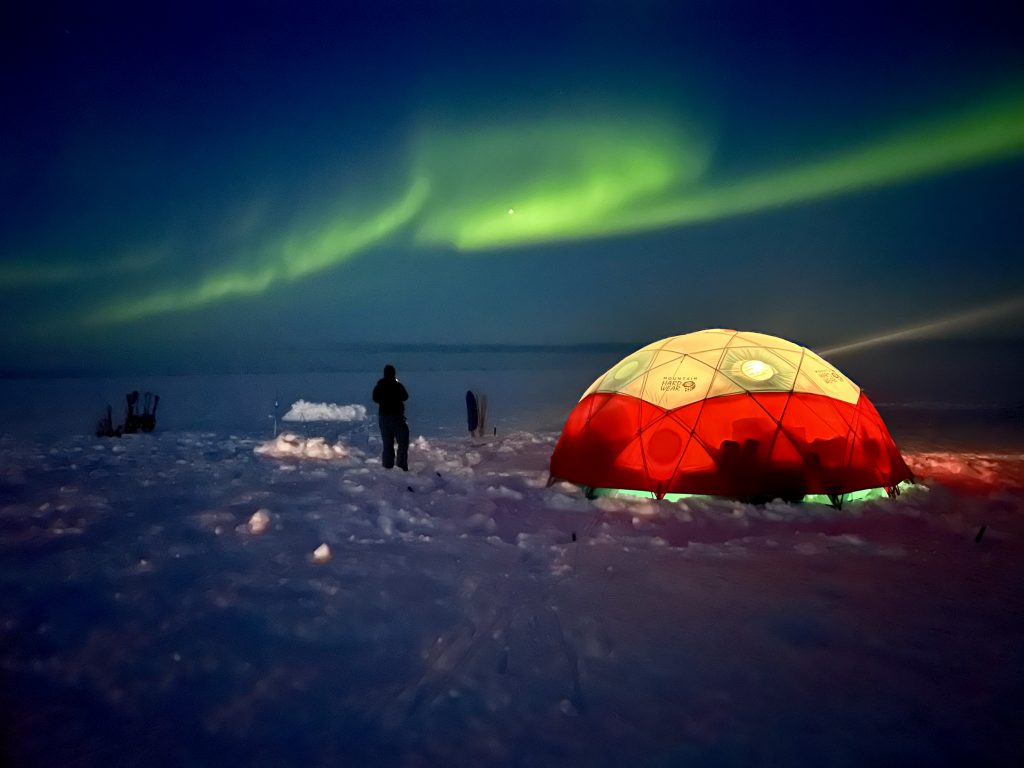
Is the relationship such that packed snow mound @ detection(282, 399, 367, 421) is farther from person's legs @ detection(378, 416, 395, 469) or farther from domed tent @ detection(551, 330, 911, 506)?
domed tent @ detection(551, 330, 911, 506)

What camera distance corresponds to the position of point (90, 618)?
465cm

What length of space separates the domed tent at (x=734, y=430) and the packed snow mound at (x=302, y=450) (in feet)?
19.9

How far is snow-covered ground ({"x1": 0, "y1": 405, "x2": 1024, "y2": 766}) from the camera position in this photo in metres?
3.27

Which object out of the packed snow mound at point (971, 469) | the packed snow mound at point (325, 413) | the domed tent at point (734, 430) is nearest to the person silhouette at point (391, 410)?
the domed tent at point (734, 430)

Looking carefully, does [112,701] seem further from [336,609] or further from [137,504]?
[137,504]

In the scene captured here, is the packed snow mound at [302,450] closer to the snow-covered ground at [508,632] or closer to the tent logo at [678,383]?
the snow-covered ground at [508,632]

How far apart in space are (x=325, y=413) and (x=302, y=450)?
12.1 m

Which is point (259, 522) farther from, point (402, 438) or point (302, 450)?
point (302, 450)

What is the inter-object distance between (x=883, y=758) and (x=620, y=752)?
148 cm

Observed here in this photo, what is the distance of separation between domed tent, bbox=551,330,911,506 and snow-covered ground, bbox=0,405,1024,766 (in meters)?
0.45

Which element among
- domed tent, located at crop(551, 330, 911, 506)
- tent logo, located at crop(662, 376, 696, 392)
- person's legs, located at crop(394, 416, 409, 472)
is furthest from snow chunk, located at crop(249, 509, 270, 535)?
tent logo, located at crop(662, 376, 696, 392)

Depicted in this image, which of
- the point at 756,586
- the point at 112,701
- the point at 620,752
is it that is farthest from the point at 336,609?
the point at 756,586

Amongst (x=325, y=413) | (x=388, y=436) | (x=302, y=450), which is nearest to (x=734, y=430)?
(x=388, y=436)

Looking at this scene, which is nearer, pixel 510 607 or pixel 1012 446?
pixel 510 607
